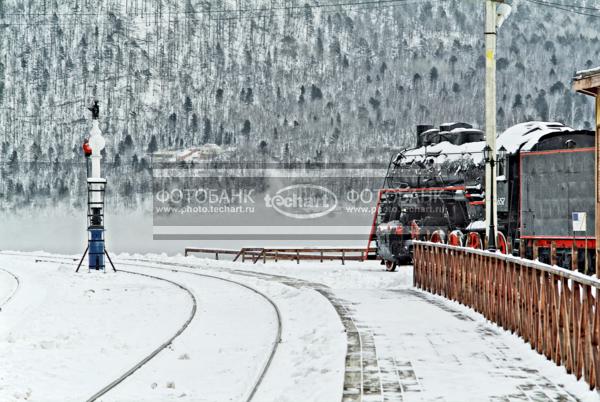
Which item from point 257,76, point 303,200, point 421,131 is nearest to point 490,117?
point 421,131

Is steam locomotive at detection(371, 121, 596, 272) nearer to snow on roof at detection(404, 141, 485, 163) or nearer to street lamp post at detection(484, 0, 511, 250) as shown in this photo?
snow on roof at detection(404, 141, 485, 163)

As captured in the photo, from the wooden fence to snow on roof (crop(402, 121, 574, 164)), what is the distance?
8.17 meters

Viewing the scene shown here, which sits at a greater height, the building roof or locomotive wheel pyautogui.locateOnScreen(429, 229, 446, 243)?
the building roof

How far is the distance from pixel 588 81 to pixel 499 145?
14984mm

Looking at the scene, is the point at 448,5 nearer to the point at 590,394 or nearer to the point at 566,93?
the point at 566,93

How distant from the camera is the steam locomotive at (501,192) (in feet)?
80.4

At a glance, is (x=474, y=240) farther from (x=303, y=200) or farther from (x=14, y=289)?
(x=303, y=200)

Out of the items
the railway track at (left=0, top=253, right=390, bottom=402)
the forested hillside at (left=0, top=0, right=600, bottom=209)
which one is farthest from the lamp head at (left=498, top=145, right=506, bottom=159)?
the forested hillside at (left=0, top=0, right=600, bottom=209)

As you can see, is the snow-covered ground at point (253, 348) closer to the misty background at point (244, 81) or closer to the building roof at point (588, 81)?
the building roof at point (588, 81)

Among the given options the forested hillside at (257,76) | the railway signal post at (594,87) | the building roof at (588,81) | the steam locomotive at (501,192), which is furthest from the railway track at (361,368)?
the forested hillside at (257,76)

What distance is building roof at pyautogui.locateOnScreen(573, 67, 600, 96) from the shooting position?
12.3 meters

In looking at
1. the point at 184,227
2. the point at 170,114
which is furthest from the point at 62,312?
the point at 170,114

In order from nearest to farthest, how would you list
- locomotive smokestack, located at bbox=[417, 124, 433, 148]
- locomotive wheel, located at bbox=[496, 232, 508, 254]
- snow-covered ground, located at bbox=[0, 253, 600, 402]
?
snow-covered ground, located at bbox=[0, 253, 600, 402] → locomotive wheel, located at bbox=[496, 232, 508, 254] → locomotive smokestack, located at bbox=[417, 124, 433, 148]

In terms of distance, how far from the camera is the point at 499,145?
89.7 feet
